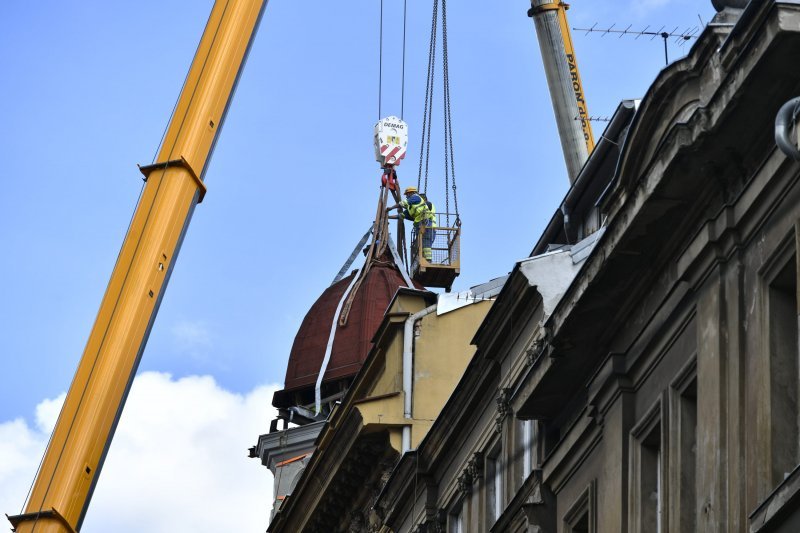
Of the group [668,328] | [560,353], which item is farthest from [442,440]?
[668,328]

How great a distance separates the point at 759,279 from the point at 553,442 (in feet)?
27.7

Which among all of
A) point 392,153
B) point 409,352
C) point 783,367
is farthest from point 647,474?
point 392,153

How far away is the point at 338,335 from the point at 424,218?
8.67m

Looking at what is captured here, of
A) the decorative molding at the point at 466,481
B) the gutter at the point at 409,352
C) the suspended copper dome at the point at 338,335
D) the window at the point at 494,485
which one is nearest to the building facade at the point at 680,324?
the window at the point at 494,485

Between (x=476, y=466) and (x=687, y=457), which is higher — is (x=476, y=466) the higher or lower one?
the higher one

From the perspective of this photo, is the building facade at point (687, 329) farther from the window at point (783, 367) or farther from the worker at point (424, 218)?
the worker at point (424, 218)

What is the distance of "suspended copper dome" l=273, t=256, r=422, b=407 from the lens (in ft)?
236

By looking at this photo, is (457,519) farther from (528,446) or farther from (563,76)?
(563,76)

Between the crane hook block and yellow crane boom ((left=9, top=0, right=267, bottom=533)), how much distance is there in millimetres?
43285

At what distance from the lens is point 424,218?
218ft

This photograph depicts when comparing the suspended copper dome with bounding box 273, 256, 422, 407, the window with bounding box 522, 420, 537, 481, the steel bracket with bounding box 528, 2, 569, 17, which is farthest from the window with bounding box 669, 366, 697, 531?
the suspended copper dome with bounding box 273, 256, 422, 407

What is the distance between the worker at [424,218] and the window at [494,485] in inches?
1324

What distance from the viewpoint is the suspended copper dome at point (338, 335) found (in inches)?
2835

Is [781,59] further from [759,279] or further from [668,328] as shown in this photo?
[668,328]
